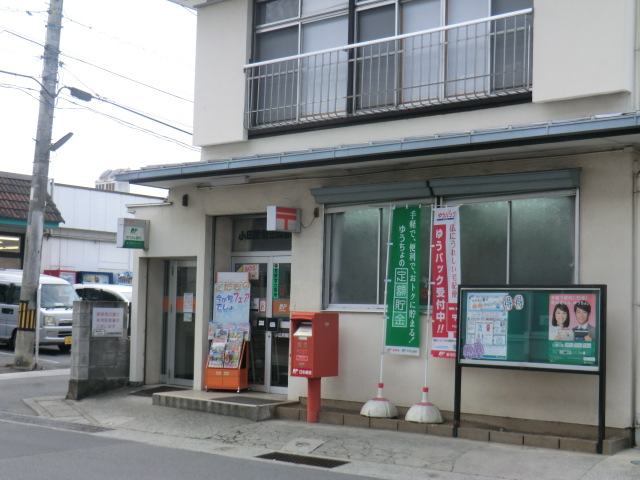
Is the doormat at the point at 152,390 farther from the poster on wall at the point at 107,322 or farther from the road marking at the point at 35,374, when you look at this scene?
the road marking at the point at 35,374

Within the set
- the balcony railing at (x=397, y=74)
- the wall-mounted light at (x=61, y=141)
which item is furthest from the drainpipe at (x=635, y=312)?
the wall-mounted light at (x=61, y=141)

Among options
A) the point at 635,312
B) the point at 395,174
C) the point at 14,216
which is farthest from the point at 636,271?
the point at 14,216

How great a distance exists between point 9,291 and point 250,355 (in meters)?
12.7

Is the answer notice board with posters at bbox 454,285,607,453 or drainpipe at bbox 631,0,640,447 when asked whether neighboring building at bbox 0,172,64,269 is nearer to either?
notice board with posters at bbox 454,285,607,453

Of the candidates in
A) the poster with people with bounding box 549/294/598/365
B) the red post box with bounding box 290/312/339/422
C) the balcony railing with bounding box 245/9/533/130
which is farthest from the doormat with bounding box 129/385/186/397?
the poster with people with bounding box 549/294/598/365

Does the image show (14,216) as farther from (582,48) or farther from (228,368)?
(582,48)

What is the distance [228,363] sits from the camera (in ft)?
44.7

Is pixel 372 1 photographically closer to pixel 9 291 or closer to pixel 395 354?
pixel 395 354

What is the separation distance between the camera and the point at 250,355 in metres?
13.9

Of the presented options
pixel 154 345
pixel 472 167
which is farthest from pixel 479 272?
pixel 154 345

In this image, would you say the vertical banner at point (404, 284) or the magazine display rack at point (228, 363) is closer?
the vertical banner at point (404, 284)

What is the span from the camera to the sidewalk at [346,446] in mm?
8784

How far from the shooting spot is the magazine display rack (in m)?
13.6

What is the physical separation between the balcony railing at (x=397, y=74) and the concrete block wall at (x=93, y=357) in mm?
4432
